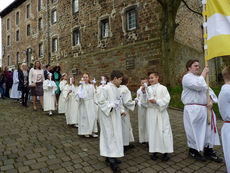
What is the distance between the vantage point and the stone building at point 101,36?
1301 cm

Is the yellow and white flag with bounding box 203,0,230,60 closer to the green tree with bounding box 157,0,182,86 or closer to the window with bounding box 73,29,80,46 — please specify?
the green tree with bounding box 157,0,182,86

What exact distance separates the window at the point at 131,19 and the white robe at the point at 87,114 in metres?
9.71

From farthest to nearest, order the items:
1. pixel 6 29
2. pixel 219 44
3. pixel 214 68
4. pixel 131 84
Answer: pixel 6 29 → pixel 214 68 → pixel 131 84 → pixel 219 44

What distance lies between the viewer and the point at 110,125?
356cm

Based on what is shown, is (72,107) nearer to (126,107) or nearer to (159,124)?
(126,107)

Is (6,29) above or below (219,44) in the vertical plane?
above

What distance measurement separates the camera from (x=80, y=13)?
18.1 m

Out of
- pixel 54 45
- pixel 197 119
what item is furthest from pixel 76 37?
pixel 197 119

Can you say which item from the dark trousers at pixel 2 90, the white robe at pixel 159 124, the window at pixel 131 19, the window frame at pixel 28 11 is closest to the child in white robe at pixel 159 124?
the white robe at pixel 159 124

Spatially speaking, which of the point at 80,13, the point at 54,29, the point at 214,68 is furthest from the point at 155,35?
the point at 54,29

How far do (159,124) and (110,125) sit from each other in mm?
996

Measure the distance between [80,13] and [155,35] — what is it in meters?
8.99

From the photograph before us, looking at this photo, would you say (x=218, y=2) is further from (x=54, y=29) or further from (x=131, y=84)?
(x=54, y=29)

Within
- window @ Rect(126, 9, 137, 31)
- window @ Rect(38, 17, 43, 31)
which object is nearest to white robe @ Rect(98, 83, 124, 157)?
window @ Rect(126, 9, 137, 31)
